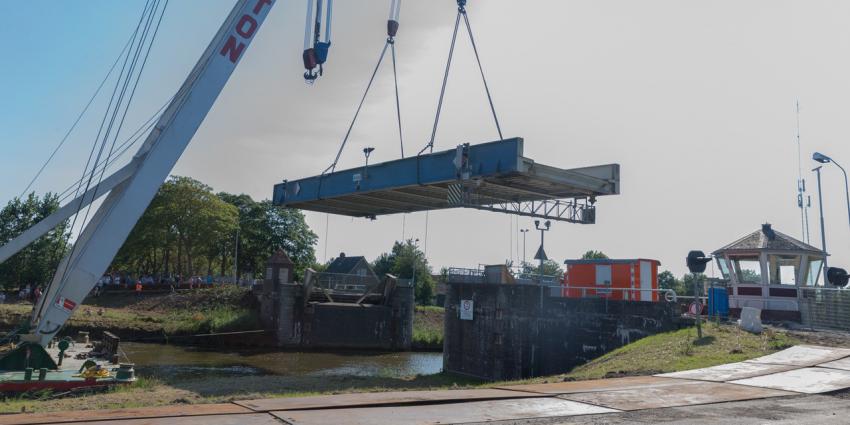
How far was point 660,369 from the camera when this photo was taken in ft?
44.0

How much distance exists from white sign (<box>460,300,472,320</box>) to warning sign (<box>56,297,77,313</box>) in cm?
1641

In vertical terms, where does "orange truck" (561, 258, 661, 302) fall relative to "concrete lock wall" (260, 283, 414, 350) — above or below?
above

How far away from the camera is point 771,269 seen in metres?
21.4

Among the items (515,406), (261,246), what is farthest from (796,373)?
(261,246)

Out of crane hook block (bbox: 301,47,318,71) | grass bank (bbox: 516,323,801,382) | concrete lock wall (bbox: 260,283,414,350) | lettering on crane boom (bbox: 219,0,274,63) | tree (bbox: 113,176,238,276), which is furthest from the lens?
tree (bbox: 113,176,238,276)

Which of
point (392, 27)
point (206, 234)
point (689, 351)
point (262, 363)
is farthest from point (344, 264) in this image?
point (689, 351)

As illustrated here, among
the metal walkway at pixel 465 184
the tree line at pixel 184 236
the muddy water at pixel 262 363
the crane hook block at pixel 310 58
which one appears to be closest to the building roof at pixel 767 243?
the metal walkway at pixel 465 184

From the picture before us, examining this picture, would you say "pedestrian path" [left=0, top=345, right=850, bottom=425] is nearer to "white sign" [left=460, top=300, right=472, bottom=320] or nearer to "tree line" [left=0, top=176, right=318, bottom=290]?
"white sign" [left=460, top=300, right=472, bottom=320]

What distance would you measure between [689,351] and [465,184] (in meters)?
7.67

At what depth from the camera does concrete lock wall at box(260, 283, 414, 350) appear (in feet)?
135

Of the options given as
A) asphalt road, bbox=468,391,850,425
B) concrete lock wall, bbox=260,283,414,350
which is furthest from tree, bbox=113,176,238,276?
asphalt road, bbox=468,391,850,425

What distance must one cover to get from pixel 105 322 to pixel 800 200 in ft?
132

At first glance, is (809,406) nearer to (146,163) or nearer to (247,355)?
(146,163)

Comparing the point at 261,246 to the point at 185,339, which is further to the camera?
the point at 261,246
